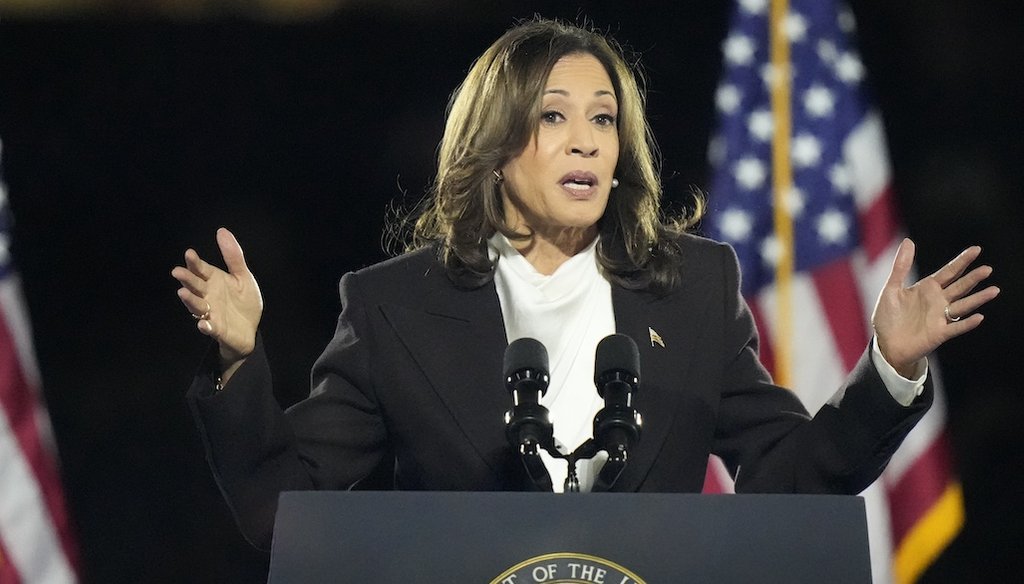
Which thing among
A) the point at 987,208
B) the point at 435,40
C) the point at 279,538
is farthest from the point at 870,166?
the point at 279,538

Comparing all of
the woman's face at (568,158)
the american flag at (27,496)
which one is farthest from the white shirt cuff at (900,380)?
the american flag at (27,496)

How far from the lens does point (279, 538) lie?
1157mm

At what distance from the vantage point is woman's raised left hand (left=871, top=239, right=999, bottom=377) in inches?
63.0

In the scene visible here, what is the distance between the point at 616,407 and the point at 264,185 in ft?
7.25

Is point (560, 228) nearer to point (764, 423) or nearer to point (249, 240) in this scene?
point (764, 423)

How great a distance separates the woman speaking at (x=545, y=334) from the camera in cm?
164

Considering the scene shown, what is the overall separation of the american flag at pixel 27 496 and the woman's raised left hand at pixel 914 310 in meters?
2.45

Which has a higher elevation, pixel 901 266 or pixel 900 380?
pixel 901 266

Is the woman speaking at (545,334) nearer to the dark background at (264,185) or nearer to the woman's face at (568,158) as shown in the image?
the woman's face at (568,158)

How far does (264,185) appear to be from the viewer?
336cm

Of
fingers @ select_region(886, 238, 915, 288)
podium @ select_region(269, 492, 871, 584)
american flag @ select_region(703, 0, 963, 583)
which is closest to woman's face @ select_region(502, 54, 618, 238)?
fingers @ select_region(886, 238, 915, 288)

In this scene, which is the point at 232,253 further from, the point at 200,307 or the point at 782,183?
the point at 782,183

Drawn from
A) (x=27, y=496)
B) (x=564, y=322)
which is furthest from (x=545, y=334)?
Result: (x=27, y=496)

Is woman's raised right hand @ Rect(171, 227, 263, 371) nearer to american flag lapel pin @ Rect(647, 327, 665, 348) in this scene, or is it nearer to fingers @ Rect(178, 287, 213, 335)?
fingers @ Rect(178, 287, 213, 335)
